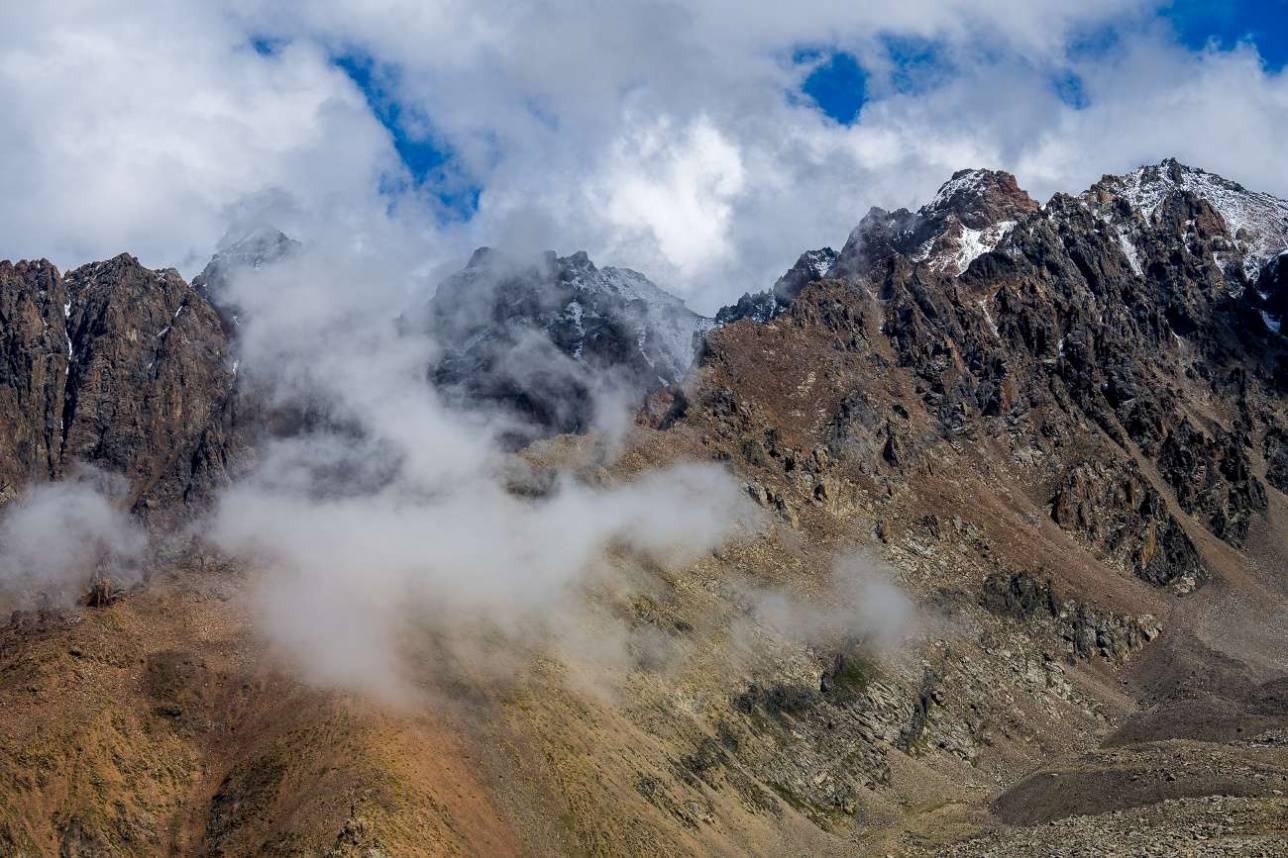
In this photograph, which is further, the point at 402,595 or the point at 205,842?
the point at 402,595

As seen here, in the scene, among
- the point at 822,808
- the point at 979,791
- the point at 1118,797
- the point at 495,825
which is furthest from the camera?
the point at 979,791

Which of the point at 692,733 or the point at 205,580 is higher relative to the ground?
the point at 205,580

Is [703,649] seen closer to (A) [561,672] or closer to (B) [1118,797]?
(A) [561,672]

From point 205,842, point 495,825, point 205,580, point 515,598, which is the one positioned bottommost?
point 495,825

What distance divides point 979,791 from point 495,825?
86748 millimetres

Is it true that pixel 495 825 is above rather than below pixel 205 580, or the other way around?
below

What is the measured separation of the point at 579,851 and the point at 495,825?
1016 centimetres

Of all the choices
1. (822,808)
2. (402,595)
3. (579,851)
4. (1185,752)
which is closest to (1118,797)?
(1185,752)

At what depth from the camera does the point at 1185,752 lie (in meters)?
180

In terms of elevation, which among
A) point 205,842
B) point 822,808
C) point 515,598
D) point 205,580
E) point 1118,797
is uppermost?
point 205,580

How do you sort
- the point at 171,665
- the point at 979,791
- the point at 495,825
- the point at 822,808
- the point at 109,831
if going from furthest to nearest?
the point at 979,791 → the point at 822,808 → the point at 171,665 → the point at 495,825 → the point at 109,831

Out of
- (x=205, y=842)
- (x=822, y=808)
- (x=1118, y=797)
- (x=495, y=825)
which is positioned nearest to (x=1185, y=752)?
(x=1118, y=797)

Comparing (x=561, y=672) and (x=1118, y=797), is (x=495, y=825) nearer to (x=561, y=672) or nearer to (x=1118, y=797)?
(x=561, y=672)

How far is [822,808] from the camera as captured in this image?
17400 centimetres
